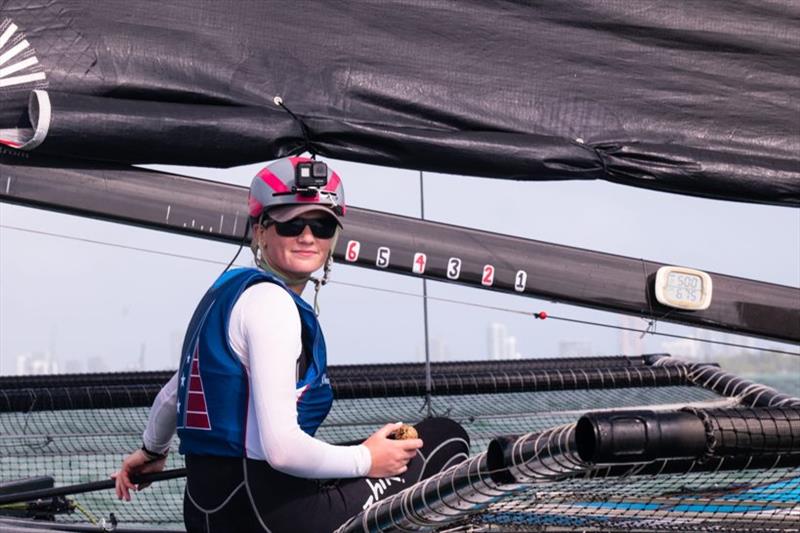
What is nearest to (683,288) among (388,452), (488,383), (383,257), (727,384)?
(383,257)

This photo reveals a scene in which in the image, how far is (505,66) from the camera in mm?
3119

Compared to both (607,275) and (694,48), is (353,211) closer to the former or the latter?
(607,275)

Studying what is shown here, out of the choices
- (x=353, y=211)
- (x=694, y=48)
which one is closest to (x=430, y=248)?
(x=353, y=211)

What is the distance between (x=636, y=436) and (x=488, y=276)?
120 cm

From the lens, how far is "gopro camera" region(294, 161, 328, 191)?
2.46 metres

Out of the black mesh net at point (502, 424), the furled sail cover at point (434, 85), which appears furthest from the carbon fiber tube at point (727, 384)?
the furled sail cover at point (434, 85)

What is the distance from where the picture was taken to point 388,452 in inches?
94.3

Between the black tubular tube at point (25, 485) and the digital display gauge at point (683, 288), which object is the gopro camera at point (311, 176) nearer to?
the digital display gauge at point (683, 288)

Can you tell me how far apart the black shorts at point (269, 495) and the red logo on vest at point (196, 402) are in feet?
0.21

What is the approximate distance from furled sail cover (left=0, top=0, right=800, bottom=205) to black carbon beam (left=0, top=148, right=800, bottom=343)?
64 millimetres

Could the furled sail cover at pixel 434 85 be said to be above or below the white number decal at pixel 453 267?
above

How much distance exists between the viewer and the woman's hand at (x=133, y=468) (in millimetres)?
2887

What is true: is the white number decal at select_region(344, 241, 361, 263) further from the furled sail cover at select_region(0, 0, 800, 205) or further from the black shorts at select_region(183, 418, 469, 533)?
the black shorts at select_region(183, 418, 469, 533)

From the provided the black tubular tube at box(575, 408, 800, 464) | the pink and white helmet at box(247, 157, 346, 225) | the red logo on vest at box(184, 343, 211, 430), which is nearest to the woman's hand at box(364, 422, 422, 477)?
the red logo on vest at box(184, 343, 211, 430)
